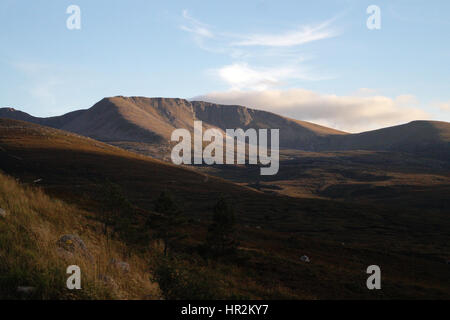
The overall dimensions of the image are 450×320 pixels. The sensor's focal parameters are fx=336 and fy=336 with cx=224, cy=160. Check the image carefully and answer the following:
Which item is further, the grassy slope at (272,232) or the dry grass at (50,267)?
the grassy slope at (272,232)

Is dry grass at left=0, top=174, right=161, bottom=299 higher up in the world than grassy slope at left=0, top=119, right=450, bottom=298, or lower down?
higher up

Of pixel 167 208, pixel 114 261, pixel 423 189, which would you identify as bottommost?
pixel 423 189

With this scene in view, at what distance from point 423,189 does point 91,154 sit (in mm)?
131032

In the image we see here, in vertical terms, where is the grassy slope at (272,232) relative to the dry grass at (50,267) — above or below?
below

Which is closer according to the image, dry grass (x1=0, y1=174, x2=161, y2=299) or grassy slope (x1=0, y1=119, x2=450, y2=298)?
dry grass (x1=0, y1=174, x2=161, y2=299)

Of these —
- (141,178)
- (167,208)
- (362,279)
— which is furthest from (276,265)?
(141,178)

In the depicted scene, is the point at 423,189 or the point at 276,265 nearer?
the point at 276,265

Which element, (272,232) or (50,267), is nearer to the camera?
(50,267)

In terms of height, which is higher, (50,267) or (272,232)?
(50,267)
